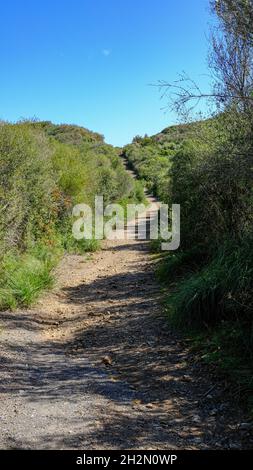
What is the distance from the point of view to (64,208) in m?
15.9

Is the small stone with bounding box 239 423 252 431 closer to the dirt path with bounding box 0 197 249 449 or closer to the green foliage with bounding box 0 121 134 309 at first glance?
the dirt path with bounding box 0 197 249 449

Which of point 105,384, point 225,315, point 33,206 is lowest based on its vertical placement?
point 105,384

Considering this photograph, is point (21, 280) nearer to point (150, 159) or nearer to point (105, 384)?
point (105, 384)

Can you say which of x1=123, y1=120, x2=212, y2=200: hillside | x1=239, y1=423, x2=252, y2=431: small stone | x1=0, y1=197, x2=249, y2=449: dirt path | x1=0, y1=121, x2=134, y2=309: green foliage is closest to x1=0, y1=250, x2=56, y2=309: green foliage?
x1=0, y1=121, x2=134, y2=309: green foliage

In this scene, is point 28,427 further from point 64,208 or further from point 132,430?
point 64,208

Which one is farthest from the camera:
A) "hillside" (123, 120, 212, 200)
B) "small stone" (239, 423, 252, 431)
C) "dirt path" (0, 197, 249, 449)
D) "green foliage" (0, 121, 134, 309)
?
"hillside" (123, 120, 212, 200)

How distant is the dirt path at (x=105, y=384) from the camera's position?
384 centimetres

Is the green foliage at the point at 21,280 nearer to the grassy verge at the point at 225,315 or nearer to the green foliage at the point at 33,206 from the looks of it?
the green foliage at the point at 33,206


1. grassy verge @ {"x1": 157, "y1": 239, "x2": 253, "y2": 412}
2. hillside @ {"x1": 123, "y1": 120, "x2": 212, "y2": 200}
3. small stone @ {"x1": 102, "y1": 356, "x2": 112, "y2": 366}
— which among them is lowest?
small stone @ {"x1": 102, "y1": 356, "x2": 112, "y2": 366}

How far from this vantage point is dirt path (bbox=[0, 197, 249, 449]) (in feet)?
12.6

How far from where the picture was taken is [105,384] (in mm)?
5047

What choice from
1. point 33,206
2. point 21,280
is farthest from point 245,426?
point 33,206

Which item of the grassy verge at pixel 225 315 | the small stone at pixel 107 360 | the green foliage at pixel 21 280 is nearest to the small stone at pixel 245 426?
the grassy verge at pixel 225 315

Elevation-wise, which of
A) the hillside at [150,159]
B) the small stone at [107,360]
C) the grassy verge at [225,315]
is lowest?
the small stone at [107,360]
